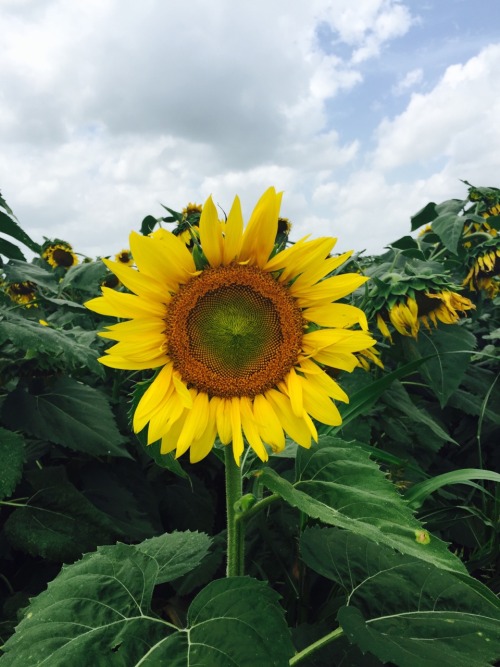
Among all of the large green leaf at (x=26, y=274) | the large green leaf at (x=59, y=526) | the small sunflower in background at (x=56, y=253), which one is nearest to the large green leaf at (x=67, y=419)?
the large green leaf at (x=59, y=526)

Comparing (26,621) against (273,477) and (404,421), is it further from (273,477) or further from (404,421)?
(404,421)

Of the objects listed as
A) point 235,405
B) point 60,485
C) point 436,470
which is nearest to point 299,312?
point 235,405

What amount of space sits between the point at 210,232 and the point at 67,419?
2.74ft


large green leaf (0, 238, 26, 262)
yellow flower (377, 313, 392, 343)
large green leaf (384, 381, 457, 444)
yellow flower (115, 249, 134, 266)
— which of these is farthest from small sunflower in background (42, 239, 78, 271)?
large green leaf (384, 381, 457, 444)

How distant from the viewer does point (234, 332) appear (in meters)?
1.21

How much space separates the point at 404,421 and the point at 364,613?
1093mm

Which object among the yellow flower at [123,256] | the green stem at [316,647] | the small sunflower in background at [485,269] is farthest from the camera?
the yellow flower at [123,256]

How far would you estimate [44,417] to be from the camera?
66.0 inches

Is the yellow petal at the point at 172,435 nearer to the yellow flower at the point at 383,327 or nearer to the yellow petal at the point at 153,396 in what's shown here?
the yellow petal at the point at 153,396

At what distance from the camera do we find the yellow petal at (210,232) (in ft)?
3.63

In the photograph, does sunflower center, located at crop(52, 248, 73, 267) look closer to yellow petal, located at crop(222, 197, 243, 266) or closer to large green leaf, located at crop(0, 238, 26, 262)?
large green leaf, located at crop(0, 238, 26, 262)

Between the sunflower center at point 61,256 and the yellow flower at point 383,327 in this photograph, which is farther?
the sunflower center at point 61,256

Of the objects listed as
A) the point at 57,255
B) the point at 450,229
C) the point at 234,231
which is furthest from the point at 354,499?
the point at 57,255

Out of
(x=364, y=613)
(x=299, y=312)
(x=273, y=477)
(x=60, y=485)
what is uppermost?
(x=299, y=312)
